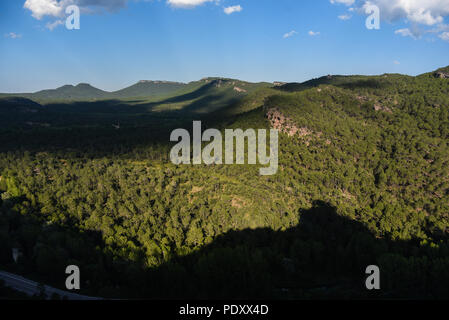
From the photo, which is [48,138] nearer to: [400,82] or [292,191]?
[292,191]

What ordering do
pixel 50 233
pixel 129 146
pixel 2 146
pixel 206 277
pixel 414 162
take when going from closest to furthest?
pixel 206 277 → pixel 50 233 → pixel 414 162 → pixel 2 146 → pixel 129 146

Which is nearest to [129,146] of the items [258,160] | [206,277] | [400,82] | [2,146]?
[2,146]

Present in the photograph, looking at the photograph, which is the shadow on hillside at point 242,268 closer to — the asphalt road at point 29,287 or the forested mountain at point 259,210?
the forested mountain at point 259,210

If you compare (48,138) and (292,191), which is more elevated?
(48,138)

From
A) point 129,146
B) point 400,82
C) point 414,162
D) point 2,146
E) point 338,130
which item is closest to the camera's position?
point 414,162

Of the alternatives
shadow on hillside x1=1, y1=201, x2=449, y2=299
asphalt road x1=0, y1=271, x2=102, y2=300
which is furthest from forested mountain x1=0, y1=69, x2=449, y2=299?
asphalt road x1=0, y1=271, x2=102, y2=300
